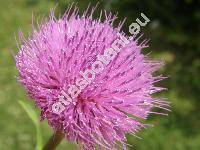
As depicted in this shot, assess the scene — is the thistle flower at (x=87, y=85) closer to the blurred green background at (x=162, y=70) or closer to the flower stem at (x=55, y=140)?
the flower stem at (x=55, y=140)

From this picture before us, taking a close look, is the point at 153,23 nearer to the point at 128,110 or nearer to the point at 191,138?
the point at 191,138

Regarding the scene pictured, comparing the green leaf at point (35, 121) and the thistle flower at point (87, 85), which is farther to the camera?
the green leaf at point (35, 121)

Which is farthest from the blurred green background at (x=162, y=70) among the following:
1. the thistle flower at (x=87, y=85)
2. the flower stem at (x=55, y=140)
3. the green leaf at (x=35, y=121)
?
the flower stem at (x=55, y=140)

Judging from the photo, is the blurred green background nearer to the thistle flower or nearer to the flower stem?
the thistle flower

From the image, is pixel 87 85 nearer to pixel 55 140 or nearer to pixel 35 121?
pixel 55 140

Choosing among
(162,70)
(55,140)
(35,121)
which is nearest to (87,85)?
(55,140)
